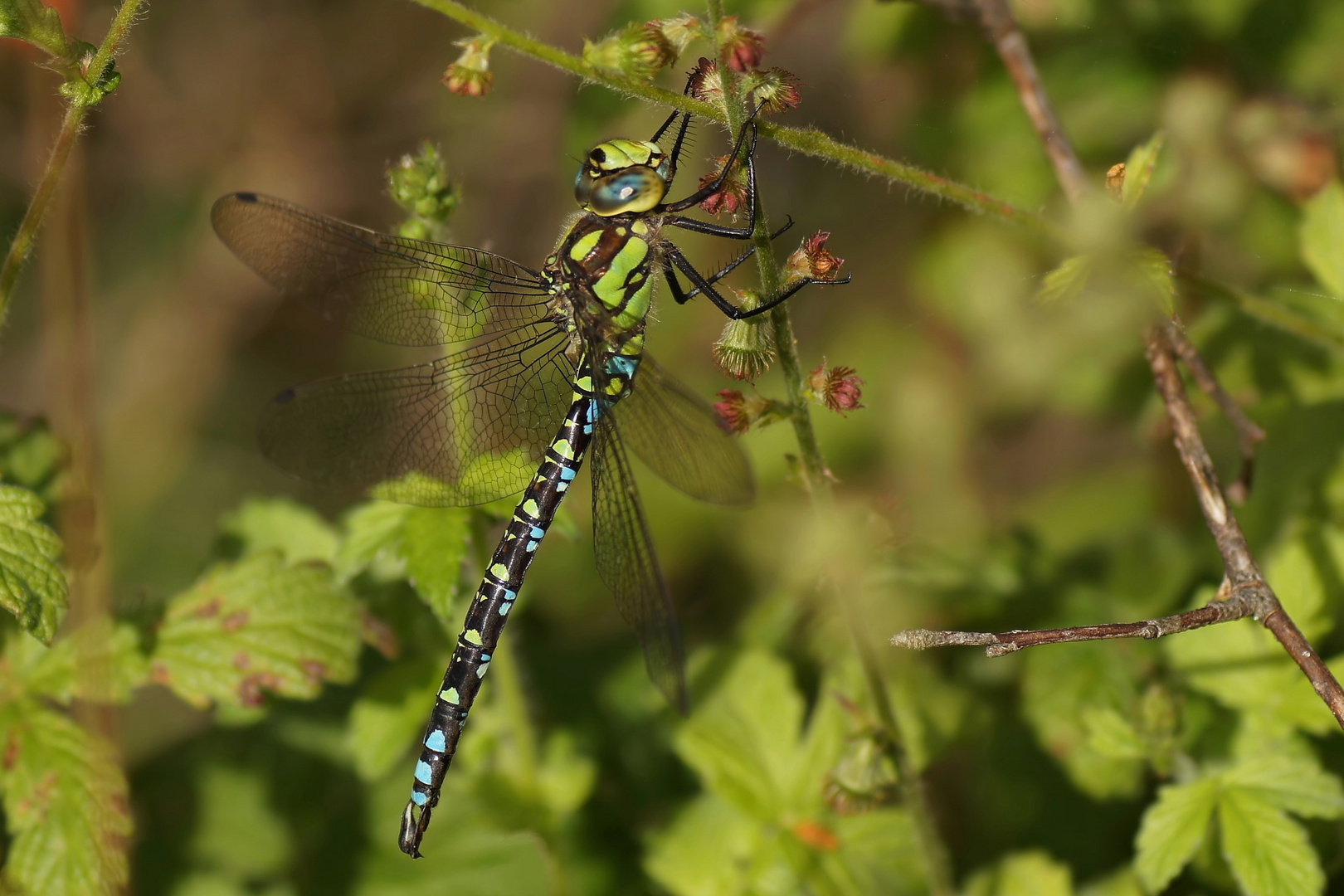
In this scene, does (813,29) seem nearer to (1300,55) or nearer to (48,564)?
(1300,55)

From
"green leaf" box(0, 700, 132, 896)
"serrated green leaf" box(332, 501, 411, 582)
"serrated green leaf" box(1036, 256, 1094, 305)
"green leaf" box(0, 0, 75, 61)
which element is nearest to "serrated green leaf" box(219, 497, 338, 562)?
"serrated green leaf" box(332, 501, 411, 582)

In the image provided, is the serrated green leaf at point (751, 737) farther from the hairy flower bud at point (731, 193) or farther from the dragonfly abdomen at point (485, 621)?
the hairy flower bud at point (731, 193)

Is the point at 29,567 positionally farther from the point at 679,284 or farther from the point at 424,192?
the point at 679,284

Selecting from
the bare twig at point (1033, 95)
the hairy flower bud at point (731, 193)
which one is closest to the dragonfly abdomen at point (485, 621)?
the hairy flower bud at point (731, 193)

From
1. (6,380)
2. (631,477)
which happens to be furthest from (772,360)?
(6,380)

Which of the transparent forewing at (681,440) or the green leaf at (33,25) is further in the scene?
the transparent forewing at (681,440)
